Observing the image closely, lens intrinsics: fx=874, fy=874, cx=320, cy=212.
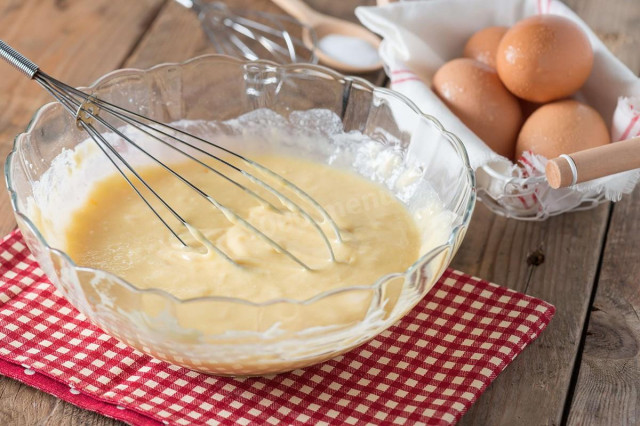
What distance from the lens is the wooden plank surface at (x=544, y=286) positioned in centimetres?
Result: 100

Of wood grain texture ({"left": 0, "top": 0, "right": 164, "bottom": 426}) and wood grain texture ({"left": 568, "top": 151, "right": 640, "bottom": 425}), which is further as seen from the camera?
wood grain texture ({"left": 0, "top": 0, "right": 164, "bottom": 426})

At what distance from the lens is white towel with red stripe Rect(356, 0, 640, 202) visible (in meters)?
1.24

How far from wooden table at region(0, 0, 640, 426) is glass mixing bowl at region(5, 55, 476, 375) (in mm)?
148

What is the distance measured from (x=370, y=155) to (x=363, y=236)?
8.3 inches

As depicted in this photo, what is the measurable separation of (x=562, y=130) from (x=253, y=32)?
0.71m

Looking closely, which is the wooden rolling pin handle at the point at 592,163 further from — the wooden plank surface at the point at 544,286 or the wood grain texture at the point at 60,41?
the wood grain texture at the point at 60,41

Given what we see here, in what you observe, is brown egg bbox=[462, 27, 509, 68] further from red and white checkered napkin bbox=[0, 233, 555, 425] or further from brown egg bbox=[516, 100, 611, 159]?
red and white checkered napkin bbox=[0, 233, 555, 425]

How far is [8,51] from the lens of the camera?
37.4 inches

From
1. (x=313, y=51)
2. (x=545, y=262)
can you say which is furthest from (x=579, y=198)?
(x=313, y=51)

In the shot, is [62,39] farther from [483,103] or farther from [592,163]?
[592,163]

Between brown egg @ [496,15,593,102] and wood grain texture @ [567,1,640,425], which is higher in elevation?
brown egg @ [496,15,593,102]

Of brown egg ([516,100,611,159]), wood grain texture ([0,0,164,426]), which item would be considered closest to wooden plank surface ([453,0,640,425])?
brown egg ([516,100,611,159])

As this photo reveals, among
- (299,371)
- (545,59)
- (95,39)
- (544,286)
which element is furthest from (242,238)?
(95,39)

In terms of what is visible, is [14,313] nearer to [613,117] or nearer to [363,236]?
[363,236]
